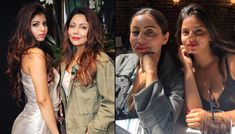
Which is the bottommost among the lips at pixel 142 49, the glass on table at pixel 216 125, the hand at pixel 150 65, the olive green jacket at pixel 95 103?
the glass on table at pixel 216 125

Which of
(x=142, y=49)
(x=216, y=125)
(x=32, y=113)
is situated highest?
(x=142, y=49)

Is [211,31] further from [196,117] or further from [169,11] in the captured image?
[196,117]

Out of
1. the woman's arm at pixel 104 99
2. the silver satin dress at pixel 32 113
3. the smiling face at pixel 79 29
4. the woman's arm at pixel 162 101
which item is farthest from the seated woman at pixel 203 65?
the silver satin dress at pixel 32 113

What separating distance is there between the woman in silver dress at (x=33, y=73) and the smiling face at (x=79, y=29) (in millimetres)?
263

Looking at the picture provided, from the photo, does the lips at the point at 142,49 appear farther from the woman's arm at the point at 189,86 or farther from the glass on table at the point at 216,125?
the glass on table at the point at 216,125

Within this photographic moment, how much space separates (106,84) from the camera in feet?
12.1

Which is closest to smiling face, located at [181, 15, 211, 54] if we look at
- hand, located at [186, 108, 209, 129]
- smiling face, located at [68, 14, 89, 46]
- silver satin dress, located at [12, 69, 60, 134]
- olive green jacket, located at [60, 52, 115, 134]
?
Result: hand, located at [186, 108, 209, 129]

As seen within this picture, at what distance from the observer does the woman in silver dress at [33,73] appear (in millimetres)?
3668

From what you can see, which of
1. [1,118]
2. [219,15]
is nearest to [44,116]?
[1,118]

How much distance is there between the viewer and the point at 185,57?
3703mm

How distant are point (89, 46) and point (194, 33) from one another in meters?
1.04

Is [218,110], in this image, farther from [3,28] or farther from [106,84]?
[3,28]

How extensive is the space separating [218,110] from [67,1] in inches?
72.6

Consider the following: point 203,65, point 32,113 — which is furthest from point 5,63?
point 203,65
